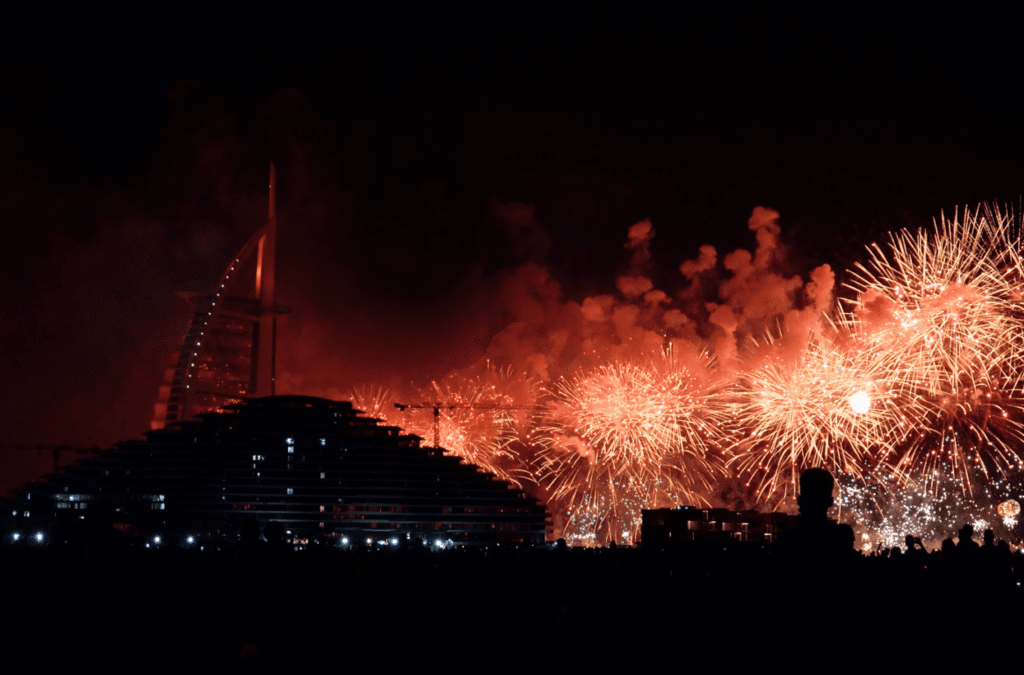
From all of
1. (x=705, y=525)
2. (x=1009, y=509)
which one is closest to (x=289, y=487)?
(x=705, y=525)

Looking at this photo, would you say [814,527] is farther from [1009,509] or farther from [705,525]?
[1009,509]

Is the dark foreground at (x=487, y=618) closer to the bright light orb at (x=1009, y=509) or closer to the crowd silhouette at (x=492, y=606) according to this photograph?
the crowd silhouette at (x=492, y=606)

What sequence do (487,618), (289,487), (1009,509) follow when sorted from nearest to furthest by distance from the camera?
(487,618) → (1009,509) → (289,487)

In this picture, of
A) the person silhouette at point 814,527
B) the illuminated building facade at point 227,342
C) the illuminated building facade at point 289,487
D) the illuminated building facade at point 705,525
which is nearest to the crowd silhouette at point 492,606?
the person silhouette at point 814,527

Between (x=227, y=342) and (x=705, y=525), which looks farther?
(x=227, y=342)

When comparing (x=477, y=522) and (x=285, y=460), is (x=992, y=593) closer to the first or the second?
(x=477, y=522)

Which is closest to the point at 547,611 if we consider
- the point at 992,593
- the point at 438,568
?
the point at 992,593

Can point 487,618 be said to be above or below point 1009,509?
below
